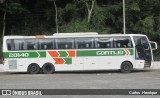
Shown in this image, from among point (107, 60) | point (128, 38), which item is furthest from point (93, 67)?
point (128, 38)

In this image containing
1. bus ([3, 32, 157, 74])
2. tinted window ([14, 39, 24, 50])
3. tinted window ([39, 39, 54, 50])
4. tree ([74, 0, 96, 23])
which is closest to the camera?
tinted window ([14, 39, 24, 50])

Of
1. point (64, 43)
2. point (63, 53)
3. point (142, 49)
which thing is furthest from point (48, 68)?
point (142, 49)

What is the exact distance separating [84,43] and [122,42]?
2.63 m

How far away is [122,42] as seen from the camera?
3091 centimetres

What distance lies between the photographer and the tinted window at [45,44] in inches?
1217

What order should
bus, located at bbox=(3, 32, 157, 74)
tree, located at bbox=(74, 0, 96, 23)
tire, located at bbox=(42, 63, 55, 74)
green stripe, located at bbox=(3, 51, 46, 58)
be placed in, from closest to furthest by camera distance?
green stripe, located at bbox=(3, 51, 46, 58) < bus, located at bbox=(3, 32, 157, 74) < tire, located at bbox=(42, 63, 55, 74) < tree, located at bbox=(74, 0, 96, 23)

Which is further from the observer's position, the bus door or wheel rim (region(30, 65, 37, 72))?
the bus door

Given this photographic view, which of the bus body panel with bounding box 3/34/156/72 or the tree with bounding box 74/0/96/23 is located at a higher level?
the tree with bounding box 74/0/96/23

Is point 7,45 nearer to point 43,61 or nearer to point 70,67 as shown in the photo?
point 43,61

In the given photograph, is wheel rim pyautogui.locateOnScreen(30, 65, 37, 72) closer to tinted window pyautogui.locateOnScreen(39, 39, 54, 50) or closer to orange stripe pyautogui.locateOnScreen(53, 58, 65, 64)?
tinted window pyautogui.locateOnScreen(39, 39, 54, 50)

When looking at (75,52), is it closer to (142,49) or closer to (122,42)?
(122,42)

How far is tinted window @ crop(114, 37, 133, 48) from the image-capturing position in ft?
101

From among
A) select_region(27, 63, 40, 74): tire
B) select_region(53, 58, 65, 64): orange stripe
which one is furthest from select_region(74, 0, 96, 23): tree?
select_region(27, 63, 40, 74): tire

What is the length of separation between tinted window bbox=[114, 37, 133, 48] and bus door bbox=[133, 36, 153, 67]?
0.44 m
